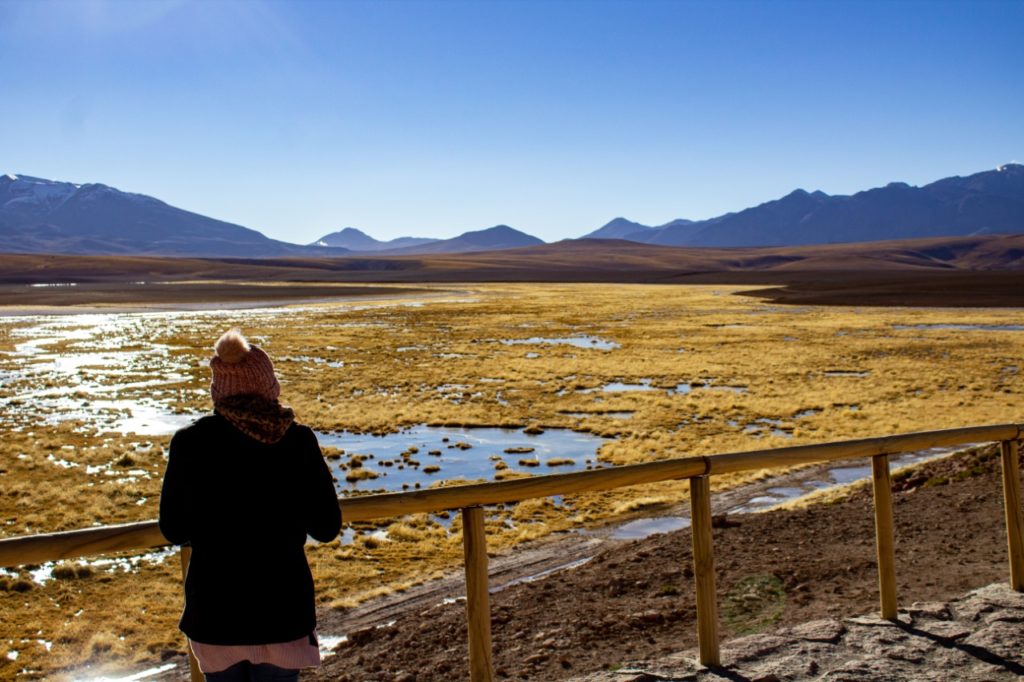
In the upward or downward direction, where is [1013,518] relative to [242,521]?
downward

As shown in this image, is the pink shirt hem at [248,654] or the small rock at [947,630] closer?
the pink shirt hem at [248,654]

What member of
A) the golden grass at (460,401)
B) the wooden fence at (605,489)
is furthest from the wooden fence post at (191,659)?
the golden grass at (460,401)

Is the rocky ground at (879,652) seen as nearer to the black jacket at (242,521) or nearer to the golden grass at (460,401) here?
the black jacket at (242,521)

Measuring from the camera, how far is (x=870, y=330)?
52.1 meters

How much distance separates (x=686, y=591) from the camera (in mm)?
8531

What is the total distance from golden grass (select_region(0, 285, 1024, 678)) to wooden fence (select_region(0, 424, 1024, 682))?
6.26 metres

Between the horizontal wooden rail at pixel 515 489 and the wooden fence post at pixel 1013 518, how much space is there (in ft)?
0.48

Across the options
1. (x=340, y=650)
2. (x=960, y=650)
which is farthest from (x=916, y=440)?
(x=340, y=650)

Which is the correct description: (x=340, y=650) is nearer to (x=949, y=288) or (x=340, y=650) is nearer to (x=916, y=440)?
(x=916, y=440)

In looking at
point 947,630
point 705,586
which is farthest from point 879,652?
point 705,586

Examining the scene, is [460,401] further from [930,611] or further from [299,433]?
[299,433]

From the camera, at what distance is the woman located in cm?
322

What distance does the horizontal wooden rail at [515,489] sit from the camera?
3.86 m

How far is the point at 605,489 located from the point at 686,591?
3.96 meters
